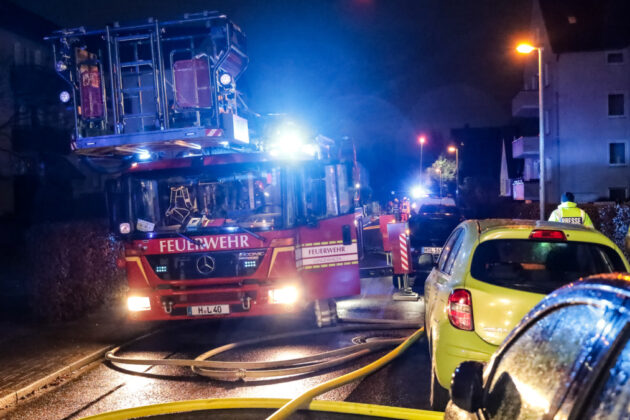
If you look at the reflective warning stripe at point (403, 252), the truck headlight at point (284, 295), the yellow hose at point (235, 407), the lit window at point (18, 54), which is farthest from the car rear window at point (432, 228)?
the lit window at point (18, 54)

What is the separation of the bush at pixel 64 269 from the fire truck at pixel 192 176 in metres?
2.49

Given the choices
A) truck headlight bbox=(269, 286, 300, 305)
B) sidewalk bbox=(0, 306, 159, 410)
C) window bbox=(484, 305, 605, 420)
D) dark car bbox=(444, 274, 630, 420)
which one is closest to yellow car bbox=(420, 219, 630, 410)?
dark car bbox=(444, 274, 630, 420)

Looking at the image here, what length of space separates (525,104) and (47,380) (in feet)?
125

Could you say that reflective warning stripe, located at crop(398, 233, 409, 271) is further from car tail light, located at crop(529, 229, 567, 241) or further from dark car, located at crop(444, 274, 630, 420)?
dark car, located at crop(444, 274, 630, 420)

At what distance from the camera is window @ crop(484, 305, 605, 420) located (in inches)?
76.4

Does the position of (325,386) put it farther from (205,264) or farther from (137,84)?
(137,84)

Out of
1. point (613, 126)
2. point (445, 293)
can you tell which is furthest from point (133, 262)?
point (613, 126)

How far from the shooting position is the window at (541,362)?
76.4 inches

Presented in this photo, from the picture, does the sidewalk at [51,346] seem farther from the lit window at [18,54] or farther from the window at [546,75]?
the window at [546,75]

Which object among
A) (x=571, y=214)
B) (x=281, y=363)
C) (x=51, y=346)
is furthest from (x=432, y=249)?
(x=51, y=346)

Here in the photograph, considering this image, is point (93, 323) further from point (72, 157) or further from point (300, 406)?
point (72, 157)

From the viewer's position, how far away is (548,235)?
4828 millimetres

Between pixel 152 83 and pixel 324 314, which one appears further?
pixel 324 314

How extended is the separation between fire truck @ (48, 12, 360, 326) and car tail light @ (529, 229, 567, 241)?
4.13m
